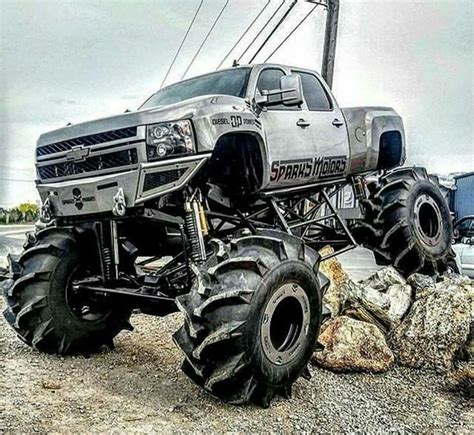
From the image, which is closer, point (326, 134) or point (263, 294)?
point (263, 294)

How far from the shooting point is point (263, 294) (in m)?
4.73

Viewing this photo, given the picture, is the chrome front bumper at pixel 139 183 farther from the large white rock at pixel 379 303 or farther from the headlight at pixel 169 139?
the large white rock at pixel 379 303

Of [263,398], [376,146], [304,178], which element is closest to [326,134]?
[304,178]

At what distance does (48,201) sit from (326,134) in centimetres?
322

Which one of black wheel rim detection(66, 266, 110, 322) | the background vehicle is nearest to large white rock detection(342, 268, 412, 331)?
black wheel rim detection(66, 266, 110, 322)

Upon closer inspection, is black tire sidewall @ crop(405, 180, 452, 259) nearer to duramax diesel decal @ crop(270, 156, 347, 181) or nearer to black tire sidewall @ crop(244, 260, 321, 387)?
duramax diesel decal @ crop(270, 156, 347, 181)

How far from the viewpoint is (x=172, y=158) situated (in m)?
5.23

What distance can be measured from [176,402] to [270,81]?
3514 mm

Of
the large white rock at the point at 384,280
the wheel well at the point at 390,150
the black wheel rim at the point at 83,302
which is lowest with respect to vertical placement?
the large white rock at the point at 384,280

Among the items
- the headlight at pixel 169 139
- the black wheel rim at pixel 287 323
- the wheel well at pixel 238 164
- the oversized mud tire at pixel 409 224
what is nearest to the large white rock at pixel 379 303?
the oversized mud tire at pixel 409 224

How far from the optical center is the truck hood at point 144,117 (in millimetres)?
5238

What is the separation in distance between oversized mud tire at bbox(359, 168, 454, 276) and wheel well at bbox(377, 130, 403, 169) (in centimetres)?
30

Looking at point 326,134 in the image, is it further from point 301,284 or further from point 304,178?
point 301,284

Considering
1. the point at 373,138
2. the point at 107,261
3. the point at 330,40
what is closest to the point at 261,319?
the point at 107,261
